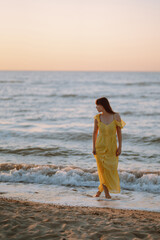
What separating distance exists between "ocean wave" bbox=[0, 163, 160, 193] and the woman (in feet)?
4.38

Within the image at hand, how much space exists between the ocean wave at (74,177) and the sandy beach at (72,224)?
2102mm

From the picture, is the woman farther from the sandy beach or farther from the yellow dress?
the sandy beach

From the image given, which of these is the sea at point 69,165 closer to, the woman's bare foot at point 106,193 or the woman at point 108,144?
the woman's bare foot at point 106,193

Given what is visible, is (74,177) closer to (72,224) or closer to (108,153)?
(108,153)

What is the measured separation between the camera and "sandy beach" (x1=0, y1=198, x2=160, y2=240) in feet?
11.7

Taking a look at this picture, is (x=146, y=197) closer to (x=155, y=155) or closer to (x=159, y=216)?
(x=159, y=216)

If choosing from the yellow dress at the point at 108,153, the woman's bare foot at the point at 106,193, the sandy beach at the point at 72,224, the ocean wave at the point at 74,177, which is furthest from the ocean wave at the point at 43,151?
the sandy beach at the point at 72,224

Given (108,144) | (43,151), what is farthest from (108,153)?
(43,151)

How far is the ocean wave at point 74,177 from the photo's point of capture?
696 centimetres

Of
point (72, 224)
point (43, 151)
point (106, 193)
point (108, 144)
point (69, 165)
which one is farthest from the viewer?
point (43, 151)

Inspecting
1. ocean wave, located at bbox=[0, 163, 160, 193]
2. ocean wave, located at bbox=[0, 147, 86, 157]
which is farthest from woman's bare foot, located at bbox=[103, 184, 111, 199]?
ocean wave, located at bbox=[0, 147, 86, 157]

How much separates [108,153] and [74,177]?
2.00m

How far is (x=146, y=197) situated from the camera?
6.06 metres

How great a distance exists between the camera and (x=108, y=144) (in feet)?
18.0
